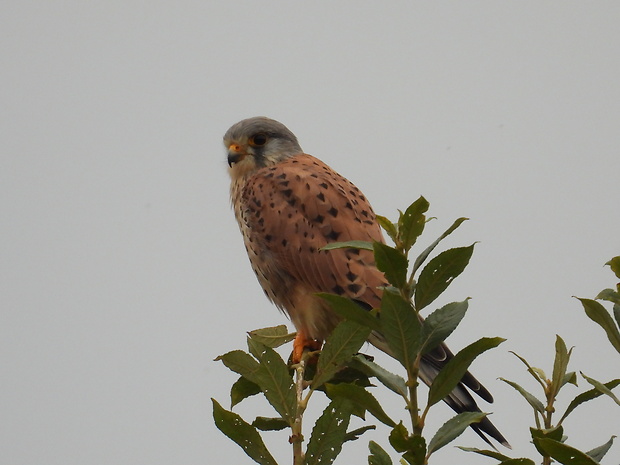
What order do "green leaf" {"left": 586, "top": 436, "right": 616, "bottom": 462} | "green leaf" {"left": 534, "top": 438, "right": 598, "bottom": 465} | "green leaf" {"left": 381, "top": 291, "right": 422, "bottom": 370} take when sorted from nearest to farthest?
"green leaf" {"left": 534, "top": 438, "right": 598, "bottom": 465} → "green leaf" {"left": 381, "top": 291, "right": 422, "bottom": 370} → "green leaf" {"left": 586, "top": 436, "right": 616, "bottom": 462}

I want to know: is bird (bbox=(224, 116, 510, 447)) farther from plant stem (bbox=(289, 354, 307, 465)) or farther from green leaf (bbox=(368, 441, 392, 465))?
green leaf (bbox=(368, 441, 392, 465))

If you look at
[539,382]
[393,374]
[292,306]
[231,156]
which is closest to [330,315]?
[292,306]

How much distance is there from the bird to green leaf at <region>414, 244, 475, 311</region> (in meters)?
1.82

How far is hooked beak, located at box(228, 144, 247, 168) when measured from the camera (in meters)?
4.59

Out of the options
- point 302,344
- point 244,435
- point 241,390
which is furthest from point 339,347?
point 302,344

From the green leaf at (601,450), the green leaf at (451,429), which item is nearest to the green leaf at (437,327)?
the green leaf at (451,429)

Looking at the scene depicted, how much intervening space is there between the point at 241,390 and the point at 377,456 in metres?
0.83

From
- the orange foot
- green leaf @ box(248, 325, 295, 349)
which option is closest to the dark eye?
the orange foot

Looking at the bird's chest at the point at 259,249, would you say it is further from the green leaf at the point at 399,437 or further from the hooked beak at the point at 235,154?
the green leaf at the point at 399,437

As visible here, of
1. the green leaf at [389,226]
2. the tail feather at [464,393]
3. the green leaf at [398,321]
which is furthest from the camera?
the tail feather at [464,393]

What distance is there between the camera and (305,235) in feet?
13.0

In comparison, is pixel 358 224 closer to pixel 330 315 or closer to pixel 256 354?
pixel 330 315

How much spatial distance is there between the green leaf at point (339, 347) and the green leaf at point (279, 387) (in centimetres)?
6

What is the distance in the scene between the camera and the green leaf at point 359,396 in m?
1.48
